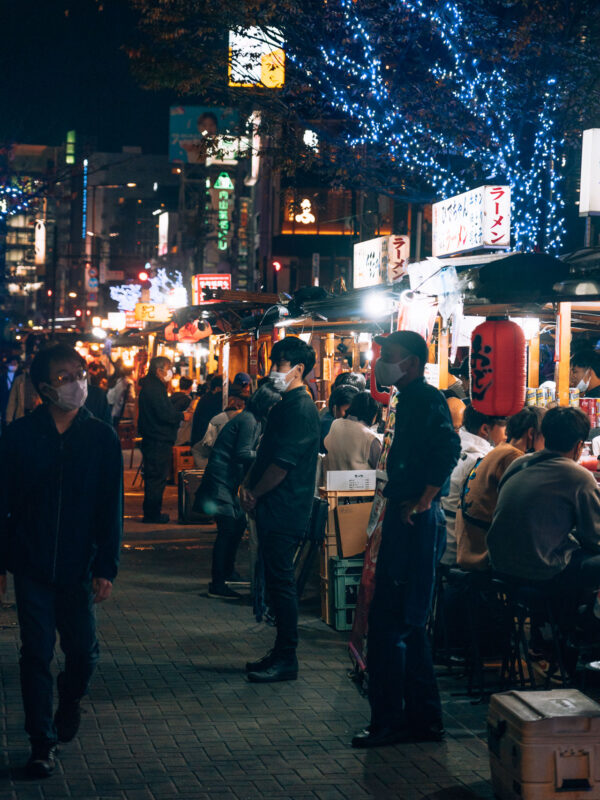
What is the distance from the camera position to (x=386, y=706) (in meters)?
5.96

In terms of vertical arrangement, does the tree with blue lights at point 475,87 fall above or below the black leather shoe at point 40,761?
above

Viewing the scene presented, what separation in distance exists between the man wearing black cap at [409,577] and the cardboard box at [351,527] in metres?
2.60

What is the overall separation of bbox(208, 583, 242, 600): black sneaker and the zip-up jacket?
4.92 meters

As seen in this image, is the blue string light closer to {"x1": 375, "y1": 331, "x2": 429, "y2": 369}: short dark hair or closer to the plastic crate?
the plastic crate

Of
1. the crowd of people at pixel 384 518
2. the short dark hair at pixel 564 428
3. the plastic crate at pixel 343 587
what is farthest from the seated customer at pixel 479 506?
the plastic crate at pixel 343 587

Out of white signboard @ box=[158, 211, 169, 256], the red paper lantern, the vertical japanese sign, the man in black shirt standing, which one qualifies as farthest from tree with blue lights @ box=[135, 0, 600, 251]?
white signboard @ box=[158, 211, 169, 256]

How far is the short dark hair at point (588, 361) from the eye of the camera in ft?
40.8

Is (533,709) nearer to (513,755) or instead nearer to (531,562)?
(513,755)

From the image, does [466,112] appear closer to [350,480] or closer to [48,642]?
[350,480]

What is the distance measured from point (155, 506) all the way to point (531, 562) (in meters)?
9.74

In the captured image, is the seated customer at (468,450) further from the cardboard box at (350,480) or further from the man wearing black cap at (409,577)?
the man wearing black cap at (409,577)

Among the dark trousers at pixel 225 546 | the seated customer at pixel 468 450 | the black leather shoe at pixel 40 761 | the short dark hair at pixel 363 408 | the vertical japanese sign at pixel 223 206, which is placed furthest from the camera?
the vertical japanese sign at pixel 223 206

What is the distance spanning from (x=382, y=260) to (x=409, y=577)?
379 inches

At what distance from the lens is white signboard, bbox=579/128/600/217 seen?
998 cm
